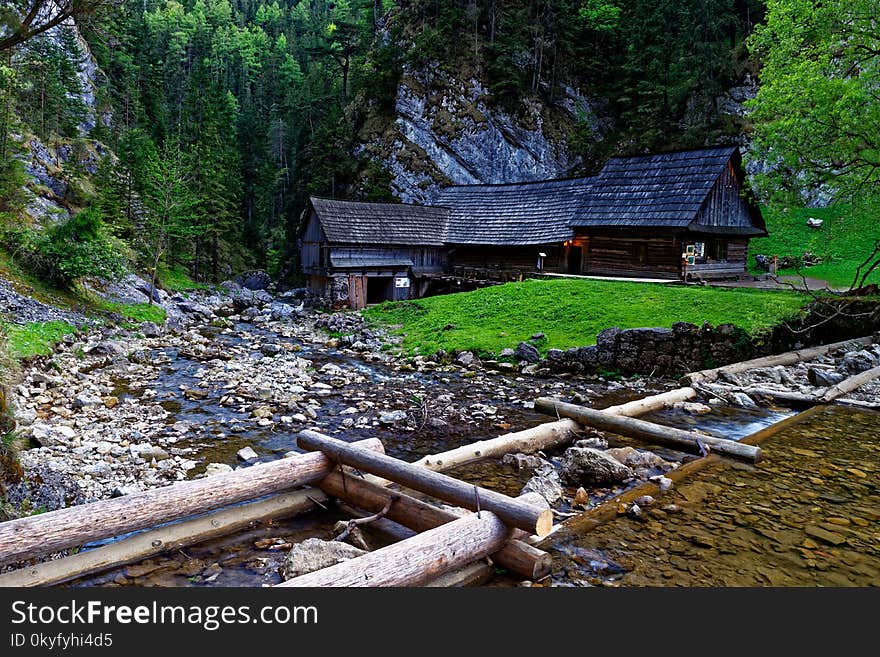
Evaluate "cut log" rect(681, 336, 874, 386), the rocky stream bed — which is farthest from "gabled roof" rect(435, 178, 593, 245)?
"cut log" rect(681, 336, 874, 386)

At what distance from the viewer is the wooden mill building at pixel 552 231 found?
28062mm

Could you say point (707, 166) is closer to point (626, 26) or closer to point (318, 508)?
point (318, 508)

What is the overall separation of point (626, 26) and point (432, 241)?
32.3m

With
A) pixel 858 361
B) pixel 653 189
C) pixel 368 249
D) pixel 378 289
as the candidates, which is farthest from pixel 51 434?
pixel 653 189

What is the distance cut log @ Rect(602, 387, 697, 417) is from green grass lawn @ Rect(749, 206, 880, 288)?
6.27 meters

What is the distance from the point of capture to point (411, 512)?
22.8 feet

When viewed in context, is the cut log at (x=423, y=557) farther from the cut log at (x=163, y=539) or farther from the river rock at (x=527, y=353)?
the river rock at (x=527, y=353)

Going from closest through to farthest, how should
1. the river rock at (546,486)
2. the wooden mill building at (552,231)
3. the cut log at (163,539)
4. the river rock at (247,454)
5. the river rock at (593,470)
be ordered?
the cut log at (163,539)
the river rock at (546,486)
the river rock at (593,470)
the river rock at (247,454)
the wooden mill building at (552,231)

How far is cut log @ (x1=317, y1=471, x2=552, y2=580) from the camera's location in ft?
19.4

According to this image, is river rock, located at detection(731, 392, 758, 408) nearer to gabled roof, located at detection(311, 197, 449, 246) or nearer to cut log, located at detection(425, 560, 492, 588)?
cut log, located at detection(425, 560, 492, 588)

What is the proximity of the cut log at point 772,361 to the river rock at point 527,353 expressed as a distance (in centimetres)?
454

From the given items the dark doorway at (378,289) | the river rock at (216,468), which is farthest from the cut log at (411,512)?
the dark doorway at (378,289)

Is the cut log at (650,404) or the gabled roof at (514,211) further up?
Result: the gabled roof at (514,211)

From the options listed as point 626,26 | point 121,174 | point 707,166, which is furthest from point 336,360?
point 626,26
